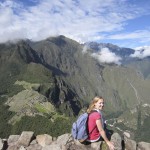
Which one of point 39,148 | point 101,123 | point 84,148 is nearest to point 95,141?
point 84,148

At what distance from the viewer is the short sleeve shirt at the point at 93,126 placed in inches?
1015

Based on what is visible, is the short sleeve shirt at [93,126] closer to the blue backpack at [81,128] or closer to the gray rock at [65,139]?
the blue backpack at [81,128]

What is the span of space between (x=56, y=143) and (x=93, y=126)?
6.91 meters

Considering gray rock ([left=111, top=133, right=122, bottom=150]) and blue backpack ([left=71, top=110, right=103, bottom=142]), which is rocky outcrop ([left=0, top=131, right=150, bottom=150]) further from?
blue backpack ([left=71, top=110, right=103, bottom=142])

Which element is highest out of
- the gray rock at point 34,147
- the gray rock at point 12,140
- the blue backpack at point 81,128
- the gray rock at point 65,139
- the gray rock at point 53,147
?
the blue backpack at point 81,128

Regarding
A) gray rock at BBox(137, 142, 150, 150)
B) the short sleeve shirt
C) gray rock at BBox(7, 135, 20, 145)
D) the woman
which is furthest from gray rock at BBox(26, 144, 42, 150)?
gray rock at BBox(137, 142, 150, 150)

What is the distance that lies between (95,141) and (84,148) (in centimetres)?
137

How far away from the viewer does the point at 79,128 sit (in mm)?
27812

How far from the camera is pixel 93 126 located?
26719 millimetres

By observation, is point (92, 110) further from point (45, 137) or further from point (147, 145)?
Answer: point (147, 145)

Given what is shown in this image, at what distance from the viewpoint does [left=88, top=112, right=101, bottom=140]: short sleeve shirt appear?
25.8 metres

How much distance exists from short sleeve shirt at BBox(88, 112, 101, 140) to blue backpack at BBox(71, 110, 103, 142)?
365mm

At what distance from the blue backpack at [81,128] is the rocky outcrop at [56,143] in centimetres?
95

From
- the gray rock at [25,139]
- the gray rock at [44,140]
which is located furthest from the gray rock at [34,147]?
the gray rock at [25,139]
